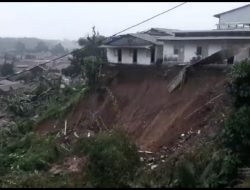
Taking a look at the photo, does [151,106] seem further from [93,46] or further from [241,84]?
[93,46]

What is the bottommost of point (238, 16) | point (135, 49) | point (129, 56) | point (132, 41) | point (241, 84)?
point (241, 84)

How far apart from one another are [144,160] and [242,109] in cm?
459

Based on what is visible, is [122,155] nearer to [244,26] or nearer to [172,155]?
[172,155]

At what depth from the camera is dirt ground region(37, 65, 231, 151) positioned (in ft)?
58.3

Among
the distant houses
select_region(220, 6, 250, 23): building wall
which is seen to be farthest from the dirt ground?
select_region(220, 6, 250, 23): building wall

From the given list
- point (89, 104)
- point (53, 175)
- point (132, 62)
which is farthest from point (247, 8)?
point (53, 175)

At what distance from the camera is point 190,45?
24.1 metres

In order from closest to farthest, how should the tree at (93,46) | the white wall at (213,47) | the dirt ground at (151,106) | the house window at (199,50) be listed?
the dirt ground at (151,106), the white wall at (213,47), the house window at (199,50), the tree at (93,46)

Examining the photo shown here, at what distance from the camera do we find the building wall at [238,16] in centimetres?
2897

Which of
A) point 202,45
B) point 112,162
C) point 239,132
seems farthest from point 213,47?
point 112,162

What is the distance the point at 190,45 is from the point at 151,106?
5131 mm

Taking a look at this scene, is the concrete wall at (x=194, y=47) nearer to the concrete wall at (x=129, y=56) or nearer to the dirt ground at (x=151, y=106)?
the concrete wall at (x=129, y=56)

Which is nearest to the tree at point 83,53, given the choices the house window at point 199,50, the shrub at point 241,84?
the house window at point 199,50

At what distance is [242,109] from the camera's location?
12.5 m
